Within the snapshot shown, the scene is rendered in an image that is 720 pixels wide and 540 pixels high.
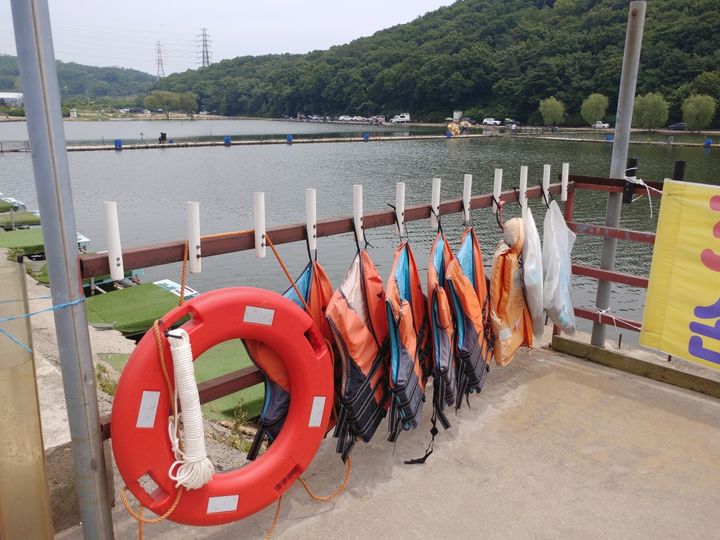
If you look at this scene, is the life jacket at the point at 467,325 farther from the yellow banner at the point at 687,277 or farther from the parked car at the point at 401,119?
the parked car at the point at 401,119

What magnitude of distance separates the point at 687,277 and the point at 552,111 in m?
75.2

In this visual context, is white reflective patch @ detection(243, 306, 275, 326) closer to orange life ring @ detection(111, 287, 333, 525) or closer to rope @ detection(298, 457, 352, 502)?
orange life ring @ detection(111, 287, 333, 525)

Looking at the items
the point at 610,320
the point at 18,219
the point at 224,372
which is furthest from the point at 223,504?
the point at 18,219

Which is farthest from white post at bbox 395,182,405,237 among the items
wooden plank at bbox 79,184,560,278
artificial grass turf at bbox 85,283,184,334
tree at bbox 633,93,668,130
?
tree at bbox 633,93,668,130

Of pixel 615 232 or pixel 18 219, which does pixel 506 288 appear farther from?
pixel 18 219

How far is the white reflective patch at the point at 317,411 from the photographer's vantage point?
2.30 metres

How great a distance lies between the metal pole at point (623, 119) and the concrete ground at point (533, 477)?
84cm

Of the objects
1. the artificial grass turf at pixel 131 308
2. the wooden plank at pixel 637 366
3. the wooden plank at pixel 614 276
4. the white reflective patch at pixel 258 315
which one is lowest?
the artificial grass turf at pixel 131 308

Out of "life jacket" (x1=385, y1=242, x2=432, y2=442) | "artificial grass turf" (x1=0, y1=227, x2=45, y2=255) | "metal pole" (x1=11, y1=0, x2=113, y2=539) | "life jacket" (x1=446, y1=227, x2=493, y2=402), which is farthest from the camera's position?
"artificial grass turf" (x1=0, y1=227, x2=45, y2=255)

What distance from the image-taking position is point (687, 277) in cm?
334

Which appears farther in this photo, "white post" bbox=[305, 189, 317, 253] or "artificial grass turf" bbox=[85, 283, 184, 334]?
"artificial grass turf" bbox=[85, 283, 184, 334]

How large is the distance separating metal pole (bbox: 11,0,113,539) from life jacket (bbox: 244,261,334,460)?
0.62m

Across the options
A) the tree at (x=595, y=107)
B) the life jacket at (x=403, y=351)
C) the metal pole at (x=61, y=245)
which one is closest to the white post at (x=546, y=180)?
the life jacket at (x=403, y=351)

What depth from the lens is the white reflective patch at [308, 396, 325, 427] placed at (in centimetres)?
230
